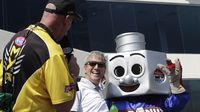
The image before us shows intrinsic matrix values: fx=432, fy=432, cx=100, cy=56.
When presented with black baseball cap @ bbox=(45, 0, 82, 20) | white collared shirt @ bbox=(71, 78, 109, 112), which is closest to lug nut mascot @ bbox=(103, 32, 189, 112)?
white collared shirt @ bbox=(71, 78, 109, 112)

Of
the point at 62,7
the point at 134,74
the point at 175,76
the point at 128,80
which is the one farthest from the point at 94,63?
the point at 62,7

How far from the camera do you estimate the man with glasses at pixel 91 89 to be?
11.2ft

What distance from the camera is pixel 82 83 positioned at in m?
3.61

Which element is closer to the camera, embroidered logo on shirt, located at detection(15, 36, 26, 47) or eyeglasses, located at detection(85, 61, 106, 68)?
embroidered logo on shirt, located at detection(15, 36, 26, 47)

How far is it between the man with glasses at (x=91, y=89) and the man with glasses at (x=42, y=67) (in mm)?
1250

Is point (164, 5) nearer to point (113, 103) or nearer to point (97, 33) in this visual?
point (97, 33)

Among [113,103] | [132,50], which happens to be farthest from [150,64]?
[113,103]

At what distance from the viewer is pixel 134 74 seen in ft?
14.8

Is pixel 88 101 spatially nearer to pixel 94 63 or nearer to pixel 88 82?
pixel 88 82

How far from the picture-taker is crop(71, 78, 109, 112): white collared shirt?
11.1ft

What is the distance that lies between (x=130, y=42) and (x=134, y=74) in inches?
14.1

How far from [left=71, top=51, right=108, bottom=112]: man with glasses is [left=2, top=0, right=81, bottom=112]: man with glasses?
4.10 ft

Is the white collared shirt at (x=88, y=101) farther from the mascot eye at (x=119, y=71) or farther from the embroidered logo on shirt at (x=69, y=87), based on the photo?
the embroidered logo on shirt at (x=69, y=87)

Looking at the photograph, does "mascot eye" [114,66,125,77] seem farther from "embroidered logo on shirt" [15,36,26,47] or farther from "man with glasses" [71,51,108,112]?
"embroidered logo on shirt" [15,36,26,47]
